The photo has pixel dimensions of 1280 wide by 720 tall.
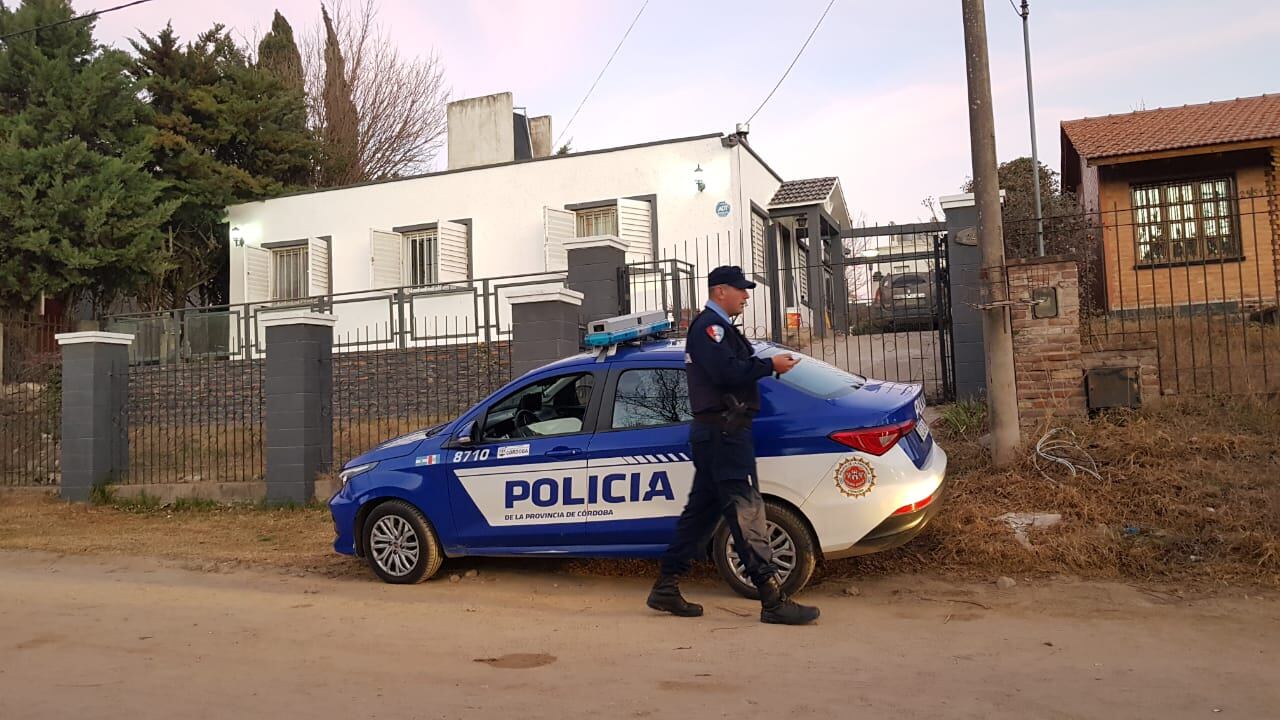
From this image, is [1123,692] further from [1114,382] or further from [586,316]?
[586,316]

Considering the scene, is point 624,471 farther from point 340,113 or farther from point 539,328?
point 340,113

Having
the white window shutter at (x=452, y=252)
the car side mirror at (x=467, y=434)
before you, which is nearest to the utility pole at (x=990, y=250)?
the car side mirror at (x=467, y=434)

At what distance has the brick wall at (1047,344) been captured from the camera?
321 inches

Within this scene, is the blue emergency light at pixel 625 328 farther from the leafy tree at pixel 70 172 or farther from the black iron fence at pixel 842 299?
the leafy tree at pixel 70 172

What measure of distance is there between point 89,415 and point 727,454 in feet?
33.6

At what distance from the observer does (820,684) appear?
426 cm

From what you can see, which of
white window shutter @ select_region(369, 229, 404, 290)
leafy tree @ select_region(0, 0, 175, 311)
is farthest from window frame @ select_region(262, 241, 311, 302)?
leafy tree @ select_region(0, 0, 175, 311)

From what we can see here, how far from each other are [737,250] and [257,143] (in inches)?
473

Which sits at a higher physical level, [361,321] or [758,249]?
[758,249]

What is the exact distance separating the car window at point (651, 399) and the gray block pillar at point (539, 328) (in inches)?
154

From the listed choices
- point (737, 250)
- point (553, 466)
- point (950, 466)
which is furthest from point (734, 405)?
point (737, 250)

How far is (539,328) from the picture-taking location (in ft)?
33.7

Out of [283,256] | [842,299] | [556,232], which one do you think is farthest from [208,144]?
[842,299]

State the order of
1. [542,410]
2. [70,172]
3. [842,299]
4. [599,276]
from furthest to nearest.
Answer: [70,172]
[842,299]
[599,276]
[542,410]
